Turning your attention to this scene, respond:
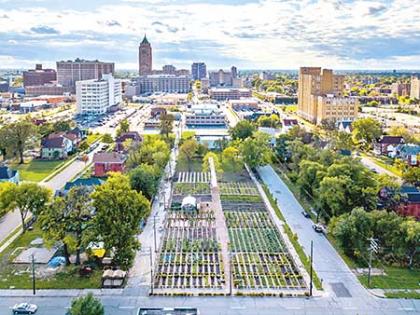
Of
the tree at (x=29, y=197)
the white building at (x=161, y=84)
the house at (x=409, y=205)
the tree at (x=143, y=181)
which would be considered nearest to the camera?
the tree at (x=29, y=197)

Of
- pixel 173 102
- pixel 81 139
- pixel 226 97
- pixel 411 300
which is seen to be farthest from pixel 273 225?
pixel 226 97

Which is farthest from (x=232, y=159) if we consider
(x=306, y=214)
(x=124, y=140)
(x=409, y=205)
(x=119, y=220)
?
(x=119, y=220)

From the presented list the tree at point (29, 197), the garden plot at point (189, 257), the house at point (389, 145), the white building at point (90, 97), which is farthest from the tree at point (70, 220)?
the white building at point (90, 97)

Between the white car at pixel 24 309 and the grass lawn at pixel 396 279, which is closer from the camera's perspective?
the white car at pixel 24 309

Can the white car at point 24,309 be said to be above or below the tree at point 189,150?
below

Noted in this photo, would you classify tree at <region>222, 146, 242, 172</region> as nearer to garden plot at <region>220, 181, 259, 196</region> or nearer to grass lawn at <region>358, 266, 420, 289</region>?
garden plot at <region>220, 181, 259, 196</region>

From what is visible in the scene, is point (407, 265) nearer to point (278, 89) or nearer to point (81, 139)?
point (81, 139)

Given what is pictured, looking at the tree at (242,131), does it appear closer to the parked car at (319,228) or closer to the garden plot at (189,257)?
the garden plot at (189,257)

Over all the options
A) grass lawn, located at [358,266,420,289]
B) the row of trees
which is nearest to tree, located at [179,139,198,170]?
Answer: the row of trees
